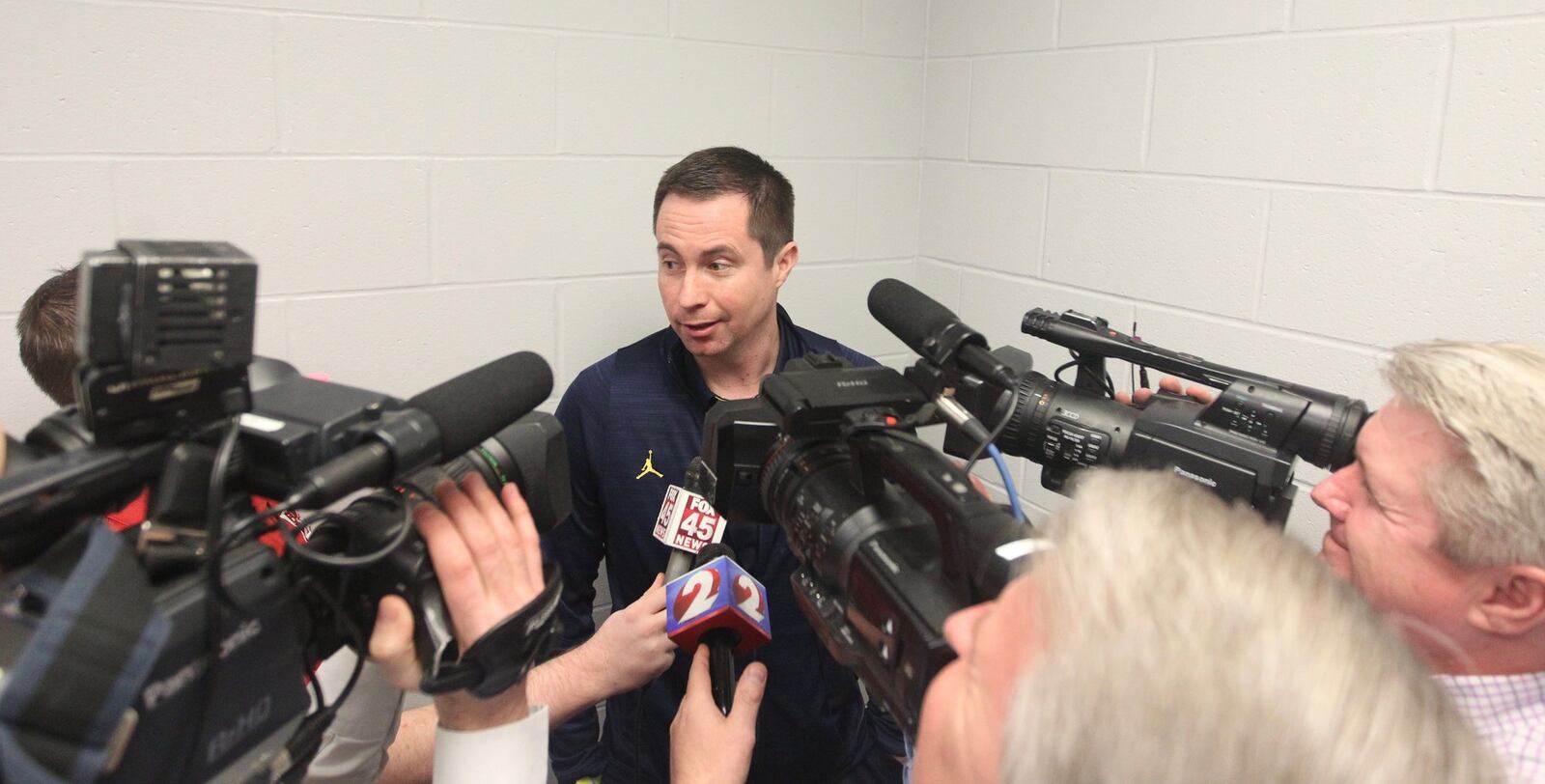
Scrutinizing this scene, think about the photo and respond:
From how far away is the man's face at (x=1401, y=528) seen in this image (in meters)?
1.00

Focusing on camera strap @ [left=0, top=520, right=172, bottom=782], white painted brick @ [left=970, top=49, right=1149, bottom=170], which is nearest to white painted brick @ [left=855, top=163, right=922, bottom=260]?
white painted brick @ [left=970, top=49, right=1149, bottom=170]

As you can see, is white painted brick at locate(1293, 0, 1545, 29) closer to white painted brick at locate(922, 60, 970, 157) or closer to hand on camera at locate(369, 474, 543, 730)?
white painted brick at locate(922, 60, 970, 157)

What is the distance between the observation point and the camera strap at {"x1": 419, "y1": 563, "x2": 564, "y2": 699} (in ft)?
2.72

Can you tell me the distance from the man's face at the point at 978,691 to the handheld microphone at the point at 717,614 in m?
0.49

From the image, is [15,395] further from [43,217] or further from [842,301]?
[842,301]

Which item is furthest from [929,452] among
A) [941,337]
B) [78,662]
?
[78,662]

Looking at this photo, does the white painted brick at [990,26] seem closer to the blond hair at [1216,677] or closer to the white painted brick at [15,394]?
the blond hair at [1216,677]

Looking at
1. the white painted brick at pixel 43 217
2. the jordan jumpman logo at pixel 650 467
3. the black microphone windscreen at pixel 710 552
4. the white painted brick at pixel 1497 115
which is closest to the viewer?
the black microphone windscreen at pixel 710 552

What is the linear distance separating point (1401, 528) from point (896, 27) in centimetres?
182

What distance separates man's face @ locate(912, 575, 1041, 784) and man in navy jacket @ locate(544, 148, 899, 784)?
102cm

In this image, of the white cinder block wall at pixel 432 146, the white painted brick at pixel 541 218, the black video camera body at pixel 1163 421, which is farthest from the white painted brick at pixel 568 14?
the black video camera body at pixel 1163 421

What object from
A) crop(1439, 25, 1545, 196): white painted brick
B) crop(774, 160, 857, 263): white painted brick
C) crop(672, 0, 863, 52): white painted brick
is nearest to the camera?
crop(1439, 25, 1545, 196): white painted brick

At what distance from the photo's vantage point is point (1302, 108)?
69.8 inches

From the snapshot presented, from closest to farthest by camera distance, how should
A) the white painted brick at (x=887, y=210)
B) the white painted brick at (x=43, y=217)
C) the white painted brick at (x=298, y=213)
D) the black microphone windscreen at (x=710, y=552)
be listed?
the black microphone windscreen at (x=710, y=552), the white painted brick at (x=43, y=217), the white painted brick at (x=298, y=213), the white painted brick at (x=887, y=210)
